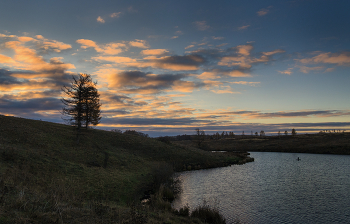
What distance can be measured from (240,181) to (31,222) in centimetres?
2795

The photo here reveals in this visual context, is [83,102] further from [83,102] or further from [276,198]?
[276,198]

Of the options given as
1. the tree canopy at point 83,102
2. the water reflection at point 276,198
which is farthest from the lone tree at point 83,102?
the water reflection at point 276,198

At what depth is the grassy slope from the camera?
9422 mm

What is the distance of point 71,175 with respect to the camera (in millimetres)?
21547

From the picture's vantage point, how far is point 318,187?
2553cm

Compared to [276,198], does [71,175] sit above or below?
above

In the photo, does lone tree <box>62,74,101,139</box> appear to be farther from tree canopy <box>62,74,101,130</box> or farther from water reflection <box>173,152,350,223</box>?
water reflection <box>173,152,350,223</box>

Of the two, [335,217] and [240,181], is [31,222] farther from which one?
[240,181]

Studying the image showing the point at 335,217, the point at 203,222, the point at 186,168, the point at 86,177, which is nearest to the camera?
the point at 203,222

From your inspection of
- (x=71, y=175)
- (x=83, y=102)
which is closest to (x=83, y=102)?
(x=83, y=102)

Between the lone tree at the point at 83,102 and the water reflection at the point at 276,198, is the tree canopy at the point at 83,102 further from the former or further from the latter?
the water reflection at the point at 276,198

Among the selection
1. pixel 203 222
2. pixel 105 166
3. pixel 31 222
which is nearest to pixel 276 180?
pixel 203 222

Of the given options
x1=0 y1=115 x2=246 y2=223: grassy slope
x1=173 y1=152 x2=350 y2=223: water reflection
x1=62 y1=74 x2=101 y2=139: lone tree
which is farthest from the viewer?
x1=62 y1=74 x2=101 y2=139: lone tree

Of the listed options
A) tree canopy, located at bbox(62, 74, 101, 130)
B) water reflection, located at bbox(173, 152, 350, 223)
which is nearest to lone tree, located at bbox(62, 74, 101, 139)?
tree canopy, located at bbox(62, 74, 101, 130)
